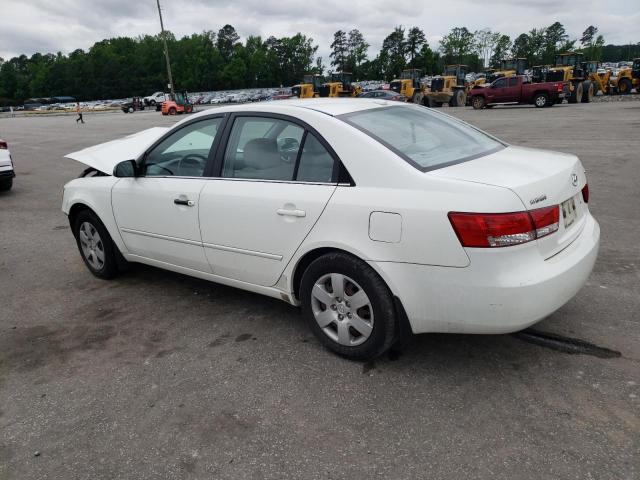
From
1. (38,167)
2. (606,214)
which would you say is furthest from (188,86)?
(606,214)

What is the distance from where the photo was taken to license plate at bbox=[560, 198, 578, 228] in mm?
2879

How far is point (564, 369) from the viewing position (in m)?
2.99

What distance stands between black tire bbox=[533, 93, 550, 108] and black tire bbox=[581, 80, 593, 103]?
3.75 m

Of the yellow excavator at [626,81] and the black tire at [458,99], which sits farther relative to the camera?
the black tire at [458,99]

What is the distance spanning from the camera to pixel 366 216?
2.84m

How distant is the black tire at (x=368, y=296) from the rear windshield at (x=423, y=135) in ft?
2.17

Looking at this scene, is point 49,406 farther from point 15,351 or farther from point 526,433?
point 526,433

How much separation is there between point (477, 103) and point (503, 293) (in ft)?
92.9

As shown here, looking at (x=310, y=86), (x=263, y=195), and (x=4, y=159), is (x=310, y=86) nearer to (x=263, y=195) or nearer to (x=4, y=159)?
(x=4, y=159)

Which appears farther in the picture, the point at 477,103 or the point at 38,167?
the point at 477,103

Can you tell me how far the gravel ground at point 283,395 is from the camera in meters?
2.40

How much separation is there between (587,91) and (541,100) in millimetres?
4079

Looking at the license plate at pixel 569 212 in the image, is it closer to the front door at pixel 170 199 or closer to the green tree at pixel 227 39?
the front door at pixel 170 199

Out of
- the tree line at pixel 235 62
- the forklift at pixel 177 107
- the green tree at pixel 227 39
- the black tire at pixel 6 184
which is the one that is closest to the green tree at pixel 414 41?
the tree line at pixel 235 62
